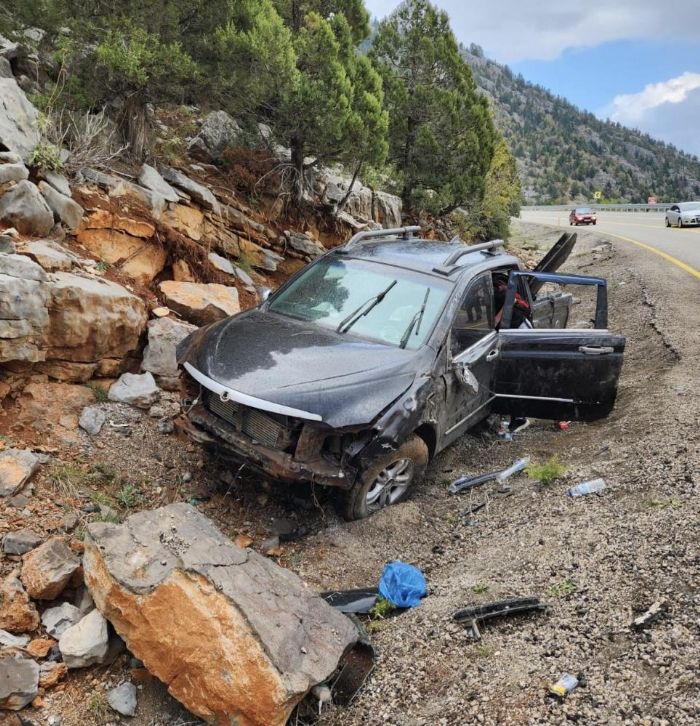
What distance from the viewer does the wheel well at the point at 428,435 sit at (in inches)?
185

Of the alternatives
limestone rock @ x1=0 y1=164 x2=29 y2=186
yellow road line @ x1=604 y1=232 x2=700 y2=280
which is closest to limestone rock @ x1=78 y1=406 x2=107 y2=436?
limestone rock @ x1=0 y1=164 x2=29 y2=186

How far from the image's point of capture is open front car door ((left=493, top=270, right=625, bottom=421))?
18.5 ft

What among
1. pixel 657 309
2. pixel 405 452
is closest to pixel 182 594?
pixel 405 452

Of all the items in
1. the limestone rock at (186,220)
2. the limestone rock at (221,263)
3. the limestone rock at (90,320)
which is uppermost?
the limestone rock at (186,220)

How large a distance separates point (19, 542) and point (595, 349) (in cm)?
479

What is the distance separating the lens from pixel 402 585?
379 centimetres

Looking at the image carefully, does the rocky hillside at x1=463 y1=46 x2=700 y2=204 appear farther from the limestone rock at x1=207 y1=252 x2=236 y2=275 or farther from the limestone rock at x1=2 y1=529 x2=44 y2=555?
the limestone rock at x1=2 y1=529 x2=44 y2=555

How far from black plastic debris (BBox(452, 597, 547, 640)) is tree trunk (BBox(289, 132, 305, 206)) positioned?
8123mm

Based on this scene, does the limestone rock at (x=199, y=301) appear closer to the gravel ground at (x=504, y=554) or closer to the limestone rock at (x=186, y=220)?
the limestone rock at (x=186, y=220)

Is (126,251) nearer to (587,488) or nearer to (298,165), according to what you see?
(298,165)

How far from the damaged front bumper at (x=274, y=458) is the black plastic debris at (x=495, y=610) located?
1.11 m

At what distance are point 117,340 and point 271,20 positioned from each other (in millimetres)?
5293

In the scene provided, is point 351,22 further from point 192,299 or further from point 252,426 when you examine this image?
point 252,426

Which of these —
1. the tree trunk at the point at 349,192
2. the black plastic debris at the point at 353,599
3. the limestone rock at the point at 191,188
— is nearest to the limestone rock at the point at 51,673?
the black plastic debris at the point at 353,599
